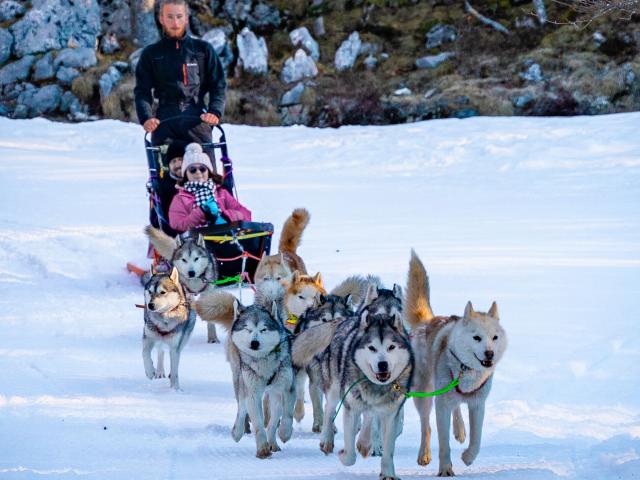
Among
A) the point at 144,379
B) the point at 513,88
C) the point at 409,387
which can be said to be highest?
the point at 513,88

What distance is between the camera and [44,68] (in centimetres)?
1894

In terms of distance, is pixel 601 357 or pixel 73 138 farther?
pixel 73 138

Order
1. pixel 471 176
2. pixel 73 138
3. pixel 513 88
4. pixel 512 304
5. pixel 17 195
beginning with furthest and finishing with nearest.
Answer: pixel 513 88
pixel 73 138
pixel 471 176
pixel 17 195
pixel 512 304

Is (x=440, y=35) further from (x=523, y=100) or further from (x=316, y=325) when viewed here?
(x=316, y=325)

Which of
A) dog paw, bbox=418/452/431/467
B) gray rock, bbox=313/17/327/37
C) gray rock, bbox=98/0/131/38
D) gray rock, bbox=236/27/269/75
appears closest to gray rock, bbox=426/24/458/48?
gray rock, bbox=313/17/327/37

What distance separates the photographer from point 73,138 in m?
15.2

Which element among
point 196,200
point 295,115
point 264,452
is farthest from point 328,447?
point 295,115

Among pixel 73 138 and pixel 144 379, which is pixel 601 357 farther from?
pixel 73 138

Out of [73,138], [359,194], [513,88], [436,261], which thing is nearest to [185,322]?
[436,261]

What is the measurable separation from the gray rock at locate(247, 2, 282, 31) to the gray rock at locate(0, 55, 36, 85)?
15.8ft

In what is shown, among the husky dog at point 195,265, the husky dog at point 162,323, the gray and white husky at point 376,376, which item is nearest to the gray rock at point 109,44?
the husky dog at point 195,265

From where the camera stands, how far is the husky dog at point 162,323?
15.6 ft

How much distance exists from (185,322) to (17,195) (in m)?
6.50

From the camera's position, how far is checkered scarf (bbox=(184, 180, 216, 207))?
657 centimetres
